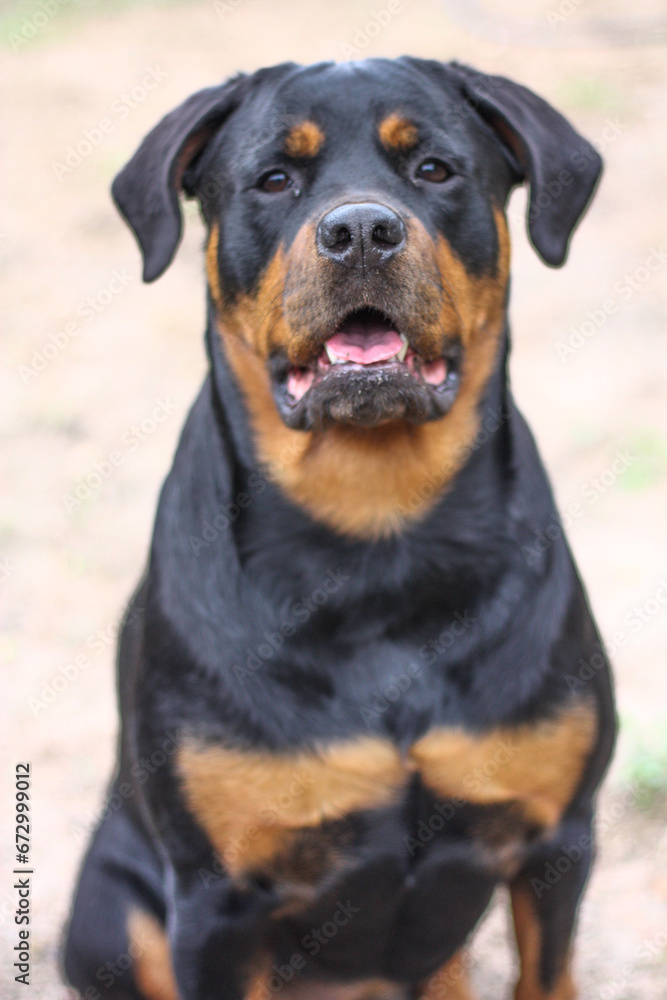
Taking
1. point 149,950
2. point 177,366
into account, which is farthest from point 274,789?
point 177,366

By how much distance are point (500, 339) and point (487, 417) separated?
17 centimetres

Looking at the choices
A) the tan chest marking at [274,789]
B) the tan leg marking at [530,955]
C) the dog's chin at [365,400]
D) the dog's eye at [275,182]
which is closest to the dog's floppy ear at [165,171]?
the dog's eye at [275,182]

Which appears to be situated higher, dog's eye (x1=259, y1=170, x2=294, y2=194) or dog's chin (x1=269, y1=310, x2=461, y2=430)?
dog's eye (x1=259, y1=170, x2=294, y2=194)

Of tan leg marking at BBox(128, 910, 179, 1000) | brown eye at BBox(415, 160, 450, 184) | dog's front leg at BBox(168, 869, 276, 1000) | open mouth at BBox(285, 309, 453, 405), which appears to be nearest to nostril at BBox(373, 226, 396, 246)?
open mouth at BBox(285, 309, 453, 405)

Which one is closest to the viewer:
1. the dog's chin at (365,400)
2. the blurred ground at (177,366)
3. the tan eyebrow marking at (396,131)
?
the dog's chin at (365,400)

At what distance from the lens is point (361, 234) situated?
7.30ft

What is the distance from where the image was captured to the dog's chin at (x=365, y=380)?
2.34 m

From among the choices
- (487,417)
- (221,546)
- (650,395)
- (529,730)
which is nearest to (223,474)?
(221,546)

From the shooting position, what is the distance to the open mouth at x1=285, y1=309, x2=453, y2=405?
237cm

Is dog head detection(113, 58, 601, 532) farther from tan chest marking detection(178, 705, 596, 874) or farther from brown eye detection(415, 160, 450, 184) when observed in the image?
tan chest marking detection(178, 705, 596, 874)

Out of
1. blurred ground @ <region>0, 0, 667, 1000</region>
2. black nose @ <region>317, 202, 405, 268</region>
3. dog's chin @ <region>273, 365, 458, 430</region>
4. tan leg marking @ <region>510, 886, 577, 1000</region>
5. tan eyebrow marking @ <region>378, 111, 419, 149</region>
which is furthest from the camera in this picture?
blurred ground @ <region>0, 0, 667, 1000</region>

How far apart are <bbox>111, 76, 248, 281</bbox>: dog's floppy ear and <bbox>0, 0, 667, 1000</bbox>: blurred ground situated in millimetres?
2057

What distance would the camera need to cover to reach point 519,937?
2688 millimetres

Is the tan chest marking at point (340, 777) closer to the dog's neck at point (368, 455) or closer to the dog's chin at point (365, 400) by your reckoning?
the dog's neck at point (368, 455)
